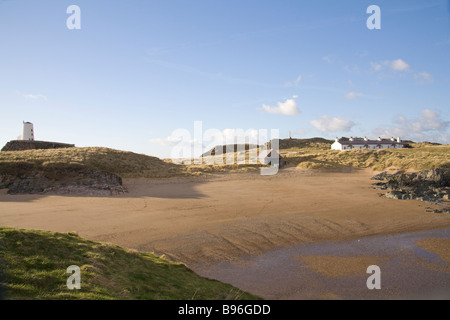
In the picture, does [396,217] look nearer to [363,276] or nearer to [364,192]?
[364,192]

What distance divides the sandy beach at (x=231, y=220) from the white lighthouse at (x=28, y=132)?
24501mm

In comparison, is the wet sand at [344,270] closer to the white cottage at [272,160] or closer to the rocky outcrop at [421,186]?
the rocky outcrop at [421,186]

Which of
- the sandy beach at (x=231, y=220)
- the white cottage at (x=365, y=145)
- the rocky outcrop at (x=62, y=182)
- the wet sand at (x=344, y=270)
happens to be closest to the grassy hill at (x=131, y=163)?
the rocky outcrop at (x=62, y=182)

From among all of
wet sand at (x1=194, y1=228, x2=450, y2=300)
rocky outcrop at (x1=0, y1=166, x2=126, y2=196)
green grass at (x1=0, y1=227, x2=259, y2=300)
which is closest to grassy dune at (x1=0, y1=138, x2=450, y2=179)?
rocky outcrop at (x1=0, y1=166, x2=126, y2=196)

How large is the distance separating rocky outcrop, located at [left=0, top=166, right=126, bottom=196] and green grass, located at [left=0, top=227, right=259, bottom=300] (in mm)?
12899

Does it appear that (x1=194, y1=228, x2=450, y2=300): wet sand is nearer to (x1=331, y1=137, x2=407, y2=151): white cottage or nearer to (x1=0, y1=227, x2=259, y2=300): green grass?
(x1=0, y1=227, x2=259, y2=300): green grass

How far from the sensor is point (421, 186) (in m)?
24.7

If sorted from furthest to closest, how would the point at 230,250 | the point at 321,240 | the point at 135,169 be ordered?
the point at 135,169 → the point at 321,240 → the point at 230,250

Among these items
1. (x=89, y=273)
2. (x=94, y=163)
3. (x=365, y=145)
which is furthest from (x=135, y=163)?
(x=365, y=145)

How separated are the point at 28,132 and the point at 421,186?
139 feet

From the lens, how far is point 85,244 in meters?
7.82
